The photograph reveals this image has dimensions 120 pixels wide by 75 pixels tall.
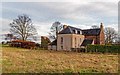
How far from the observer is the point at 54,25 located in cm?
6247

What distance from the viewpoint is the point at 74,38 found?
50.6 m

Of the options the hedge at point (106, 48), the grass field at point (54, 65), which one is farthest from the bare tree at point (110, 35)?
the grass field at point (54, 65)

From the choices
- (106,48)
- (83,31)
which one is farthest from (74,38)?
(106,48)

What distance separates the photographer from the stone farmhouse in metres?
50.2

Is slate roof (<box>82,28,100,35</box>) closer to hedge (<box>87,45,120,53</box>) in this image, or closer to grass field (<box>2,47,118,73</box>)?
hedge (<box>87,45,120,53</box>)

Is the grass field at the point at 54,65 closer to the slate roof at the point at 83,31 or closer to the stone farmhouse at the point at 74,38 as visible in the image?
the stone farmhouse at the point at 74,38

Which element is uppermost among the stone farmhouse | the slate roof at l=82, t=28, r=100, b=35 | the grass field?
the slate roof at l=82, t=28, r=100, b=35

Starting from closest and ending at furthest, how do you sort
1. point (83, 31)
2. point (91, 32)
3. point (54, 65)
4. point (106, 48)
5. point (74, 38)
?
point (54, 65), point (106, 48), point (74, 38), point (91, 32), point (83, 31)

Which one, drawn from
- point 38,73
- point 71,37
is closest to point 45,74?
point 38,73

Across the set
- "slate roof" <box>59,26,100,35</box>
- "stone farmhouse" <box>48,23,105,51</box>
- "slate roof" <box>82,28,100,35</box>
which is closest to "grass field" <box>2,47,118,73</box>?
"stone farmhouse" <box>48,23,105,51</box>

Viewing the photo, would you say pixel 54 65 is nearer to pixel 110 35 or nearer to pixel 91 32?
pixel 91 32

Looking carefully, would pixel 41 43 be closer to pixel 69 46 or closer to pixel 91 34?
pixel 69 46

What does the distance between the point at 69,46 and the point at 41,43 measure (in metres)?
8.30

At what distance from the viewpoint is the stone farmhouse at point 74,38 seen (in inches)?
1978
